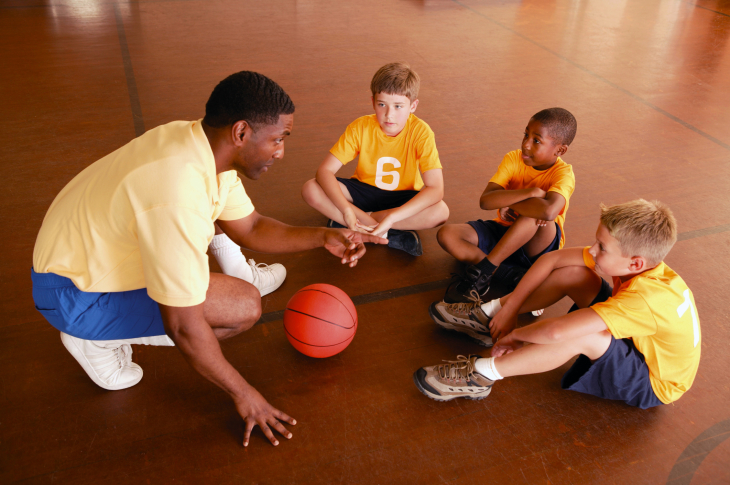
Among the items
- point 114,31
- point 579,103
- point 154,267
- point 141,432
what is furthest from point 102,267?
point 114,31

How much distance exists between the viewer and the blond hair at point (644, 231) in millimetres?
1693

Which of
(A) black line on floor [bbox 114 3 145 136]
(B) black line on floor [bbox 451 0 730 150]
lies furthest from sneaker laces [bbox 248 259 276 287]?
(B) black line on floor [bbox 451 0 730 150]

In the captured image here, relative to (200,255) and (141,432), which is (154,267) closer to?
(200,255)

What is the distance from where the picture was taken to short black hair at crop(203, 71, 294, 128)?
5.03 ft

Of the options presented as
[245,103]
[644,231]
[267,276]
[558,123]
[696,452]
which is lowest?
[696,452]

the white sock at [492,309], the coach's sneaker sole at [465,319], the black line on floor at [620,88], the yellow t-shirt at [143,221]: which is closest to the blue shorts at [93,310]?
the yellow t-shirt at [143,221]

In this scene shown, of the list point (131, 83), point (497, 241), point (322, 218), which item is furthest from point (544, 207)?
point (131, 83)

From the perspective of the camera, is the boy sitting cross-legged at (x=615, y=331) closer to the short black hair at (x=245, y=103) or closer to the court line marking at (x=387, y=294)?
the court line marking at (x=387, y=294)

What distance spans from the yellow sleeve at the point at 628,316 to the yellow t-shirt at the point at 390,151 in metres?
1.19

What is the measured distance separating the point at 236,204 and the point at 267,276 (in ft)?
1.68

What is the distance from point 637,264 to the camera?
1.73 m

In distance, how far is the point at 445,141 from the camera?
12.3 ft

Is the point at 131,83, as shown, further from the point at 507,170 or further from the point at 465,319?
the point at 465,319

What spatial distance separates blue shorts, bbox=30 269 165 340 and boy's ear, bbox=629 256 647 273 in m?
1.56
